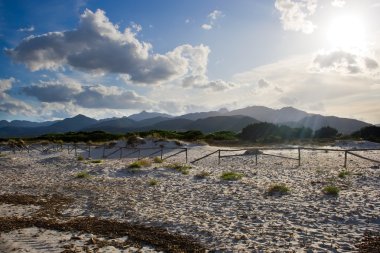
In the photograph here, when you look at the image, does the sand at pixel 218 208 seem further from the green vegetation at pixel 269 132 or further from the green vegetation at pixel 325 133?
the green vegetation at pixel 325 133

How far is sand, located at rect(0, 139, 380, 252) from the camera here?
10391 mm

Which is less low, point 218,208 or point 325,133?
point 325,133

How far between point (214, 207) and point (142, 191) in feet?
17.4

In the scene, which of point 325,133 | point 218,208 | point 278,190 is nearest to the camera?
point 218,208

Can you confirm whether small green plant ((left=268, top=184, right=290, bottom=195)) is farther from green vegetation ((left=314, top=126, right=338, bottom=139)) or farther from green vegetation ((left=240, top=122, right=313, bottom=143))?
green vegetation ((left=314, top=126, right=338, bottom=139))

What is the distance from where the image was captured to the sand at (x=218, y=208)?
10.4 meters

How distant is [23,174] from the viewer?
27.4m

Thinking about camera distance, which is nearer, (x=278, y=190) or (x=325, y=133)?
(x=278, y=190)

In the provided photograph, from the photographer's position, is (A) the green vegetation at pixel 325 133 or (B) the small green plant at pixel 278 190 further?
(A) the green vegetation at pixel 325 133

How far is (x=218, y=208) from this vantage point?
14320mm

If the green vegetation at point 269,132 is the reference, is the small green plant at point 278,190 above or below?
below

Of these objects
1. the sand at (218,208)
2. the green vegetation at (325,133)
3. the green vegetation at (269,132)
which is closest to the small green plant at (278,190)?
the sand at (218,208)

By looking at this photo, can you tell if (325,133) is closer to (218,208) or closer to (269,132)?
(269,132)

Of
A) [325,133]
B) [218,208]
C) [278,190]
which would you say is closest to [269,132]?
[325,133]
